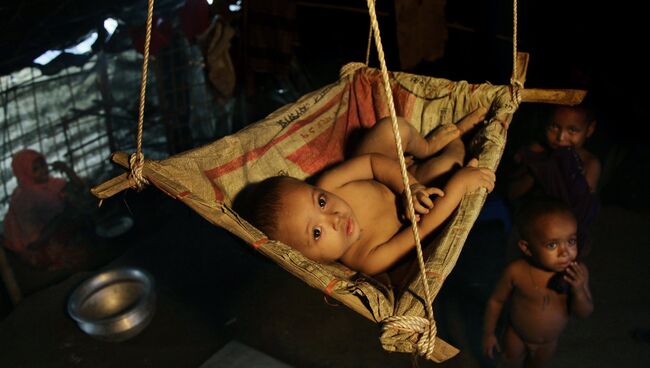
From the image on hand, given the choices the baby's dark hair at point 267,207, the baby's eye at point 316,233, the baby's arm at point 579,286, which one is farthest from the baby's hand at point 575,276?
the baby's dark hair at point 267,207

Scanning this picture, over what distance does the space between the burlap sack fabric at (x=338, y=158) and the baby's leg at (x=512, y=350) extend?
0.96 metres

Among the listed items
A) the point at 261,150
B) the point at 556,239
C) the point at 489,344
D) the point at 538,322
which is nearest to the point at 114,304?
the point at 261,150

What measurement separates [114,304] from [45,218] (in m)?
1.20

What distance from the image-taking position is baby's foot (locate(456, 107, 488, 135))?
180 cm

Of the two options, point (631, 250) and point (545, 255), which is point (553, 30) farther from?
point (545, 255)

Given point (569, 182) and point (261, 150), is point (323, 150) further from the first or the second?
point (569, 182)

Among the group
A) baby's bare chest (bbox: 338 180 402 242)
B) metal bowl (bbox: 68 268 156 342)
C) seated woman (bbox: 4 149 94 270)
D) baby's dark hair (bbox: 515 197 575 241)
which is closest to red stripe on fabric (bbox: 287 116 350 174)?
baby's bare chest (bbox: 338 180 402 242)

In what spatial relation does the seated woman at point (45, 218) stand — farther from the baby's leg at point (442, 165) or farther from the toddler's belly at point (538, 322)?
the toddler's belly at point (538, 322)

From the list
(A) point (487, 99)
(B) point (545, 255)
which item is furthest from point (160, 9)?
Result: (B) point (545, 255)

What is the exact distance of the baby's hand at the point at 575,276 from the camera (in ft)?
5.75

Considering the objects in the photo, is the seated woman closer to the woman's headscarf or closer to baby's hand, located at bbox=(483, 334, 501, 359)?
the woman's headscarf

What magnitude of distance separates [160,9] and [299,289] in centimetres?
257

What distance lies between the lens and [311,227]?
1367 mm

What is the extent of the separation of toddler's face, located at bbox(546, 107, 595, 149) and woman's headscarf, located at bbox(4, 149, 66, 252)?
3556mm
